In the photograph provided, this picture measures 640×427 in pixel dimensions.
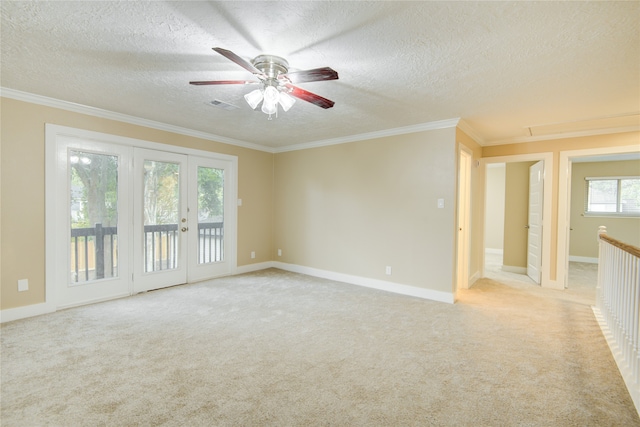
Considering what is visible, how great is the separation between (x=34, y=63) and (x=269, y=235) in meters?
4.18

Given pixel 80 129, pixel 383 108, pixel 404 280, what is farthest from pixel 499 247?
pixel 80 129

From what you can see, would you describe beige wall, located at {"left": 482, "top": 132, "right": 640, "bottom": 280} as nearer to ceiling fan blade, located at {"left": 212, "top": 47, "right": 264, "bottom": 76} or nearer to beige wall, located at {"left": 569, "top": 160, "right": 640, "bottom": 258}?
beige wall, located at {"left": 569, "top": 160, "right": 640, "bottom": 258}

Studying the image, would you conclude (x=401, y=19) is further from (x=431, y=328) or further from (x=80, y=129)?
(x=80, y=129)

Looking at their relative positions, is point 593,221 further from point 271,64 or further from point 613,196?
point 271,64

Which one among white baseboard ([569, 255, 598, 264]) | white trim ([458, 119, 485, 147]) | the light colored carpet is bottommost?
the light colored carpet

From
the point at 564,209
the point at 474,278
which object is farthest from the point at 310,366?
the point at 564,209

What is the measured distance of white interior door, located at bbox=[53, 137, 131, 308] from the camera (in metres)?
3.48

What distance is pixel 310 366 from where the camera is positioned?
2357mm

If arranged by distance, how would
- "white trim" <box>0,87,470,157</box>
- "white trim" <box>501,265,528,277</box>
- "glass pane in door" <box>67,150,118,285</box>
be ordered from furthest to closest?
"white trim" <box>501,265,528,277</box>, "glass pane in door" <box>67,150,118,285</box>, "white trim" <box>0,87,470,157</box>

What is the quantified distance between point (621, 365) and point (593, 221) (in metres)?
6.30

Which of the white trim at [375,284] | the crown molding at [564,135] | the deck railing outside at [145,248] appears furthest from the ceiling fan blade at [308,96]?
the crown molding at [564,135]

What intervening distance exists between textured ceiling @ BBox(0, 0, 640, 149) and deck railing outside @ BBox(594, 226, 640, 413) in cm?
151

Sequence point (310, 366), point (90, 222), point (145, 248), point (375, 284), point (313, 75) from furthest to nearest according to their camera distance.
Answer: point (375, 284) < point (145, 248) < point (90, 222) < point (310, 366) < point (313, 75)

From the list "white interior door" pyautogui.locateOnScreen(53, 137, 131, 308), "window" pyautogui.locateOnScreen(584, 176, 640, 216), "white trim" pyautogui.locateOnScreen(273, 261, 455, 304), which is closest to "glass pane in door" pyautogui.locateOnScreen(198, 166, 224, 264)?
"white interior door" pyautogui.locateOnScreen(53, 137, 131, 308)
